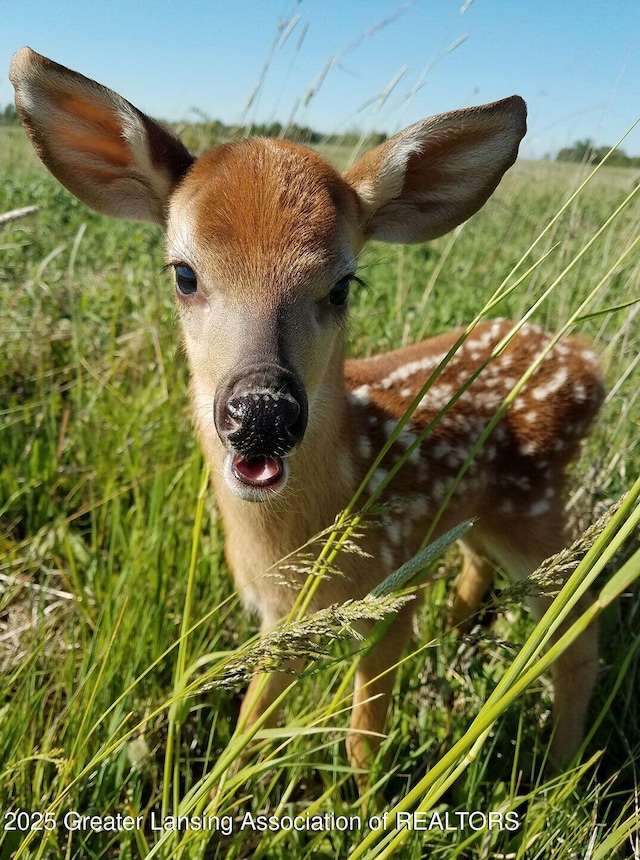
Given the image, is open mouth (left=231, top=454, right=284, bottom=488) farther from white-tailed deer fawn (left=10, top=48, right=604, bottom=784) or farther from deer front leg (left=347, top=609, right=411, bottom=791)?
deer front leg (left=347, top=609, right=411, bottom=791)

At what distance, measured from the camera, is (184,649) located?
1.57 m

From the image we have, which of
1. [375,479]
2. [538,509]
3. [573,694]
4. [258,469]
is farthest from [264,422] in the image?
[573,694]

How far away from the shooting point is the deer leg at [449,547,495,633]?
2.97 metres

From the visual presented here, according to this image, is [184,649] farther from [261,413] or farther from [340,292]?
[340,292]

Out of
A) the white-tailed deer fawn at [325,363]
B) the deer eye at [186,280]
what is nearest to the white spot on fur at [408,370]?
the white-tailed deer fawn at [325,363]

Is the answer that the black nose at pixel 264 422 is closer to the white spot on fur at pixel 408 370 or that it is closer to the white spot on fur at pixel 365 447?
the white spot on fur at pixel 365 447

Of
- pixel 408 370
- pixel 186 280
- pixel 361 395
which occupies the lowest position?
pixel 361 395

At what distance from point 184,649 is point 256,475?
Answer: 439mm

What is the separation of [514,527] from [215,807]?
1.78m

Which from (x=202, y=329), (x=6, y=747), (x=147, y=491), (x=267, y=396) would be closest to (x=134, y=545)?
(x=147, y=491)

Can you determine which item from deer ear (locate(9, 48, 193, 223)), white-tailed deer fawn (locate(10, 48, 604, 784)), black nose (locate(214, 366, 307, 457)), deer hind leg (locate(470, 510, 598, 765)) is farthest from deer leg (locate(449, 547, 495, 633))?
deer ear (locate(9, 48, 193, 223))

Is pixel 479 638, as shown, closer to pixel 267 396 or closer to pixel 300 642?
pixel 300 642

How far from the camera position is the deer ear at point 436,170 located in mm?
1896

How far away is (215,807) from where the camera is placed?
51.7 inches
